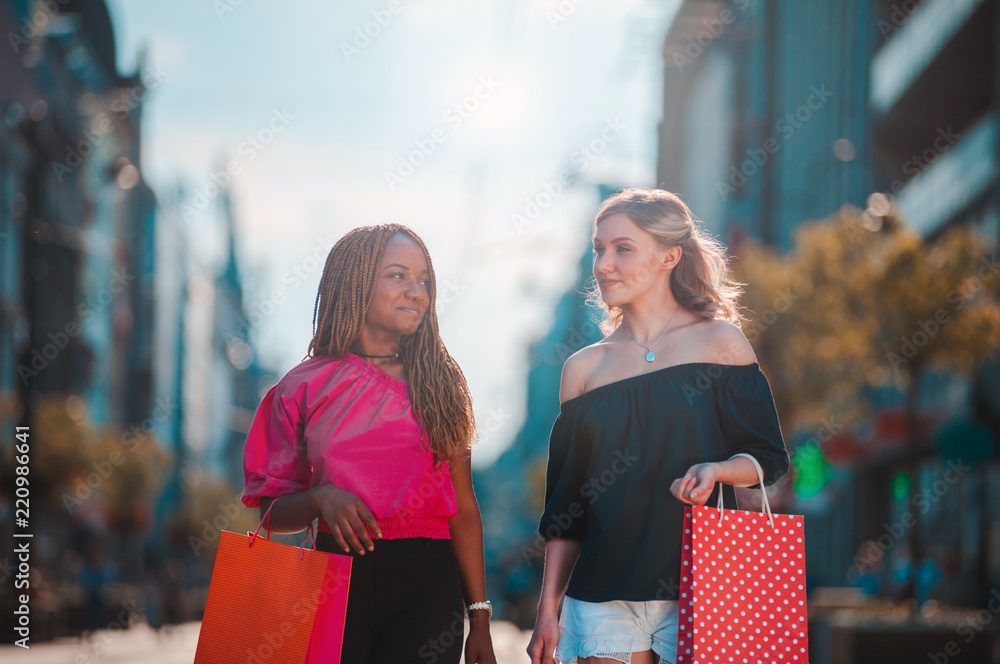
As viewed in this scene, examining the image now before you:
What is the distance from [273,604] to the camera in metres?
3.69

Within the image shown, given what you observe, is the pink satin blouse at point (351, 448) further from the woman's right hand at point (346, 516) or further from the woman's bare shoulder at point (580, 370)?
the woman's bare shoulder at point (580, 370)

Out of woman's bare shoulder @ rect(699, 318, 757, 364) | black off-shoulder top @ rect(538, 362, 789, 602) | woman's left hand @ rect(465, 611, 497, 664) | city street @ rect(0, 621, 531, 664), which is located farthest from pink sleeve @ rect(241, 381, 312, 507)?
city street @ rect(0, 621, 531, 664)

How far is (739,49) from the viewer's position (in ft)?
→ 169

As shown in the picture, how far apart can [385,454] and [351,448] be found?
0.39ft

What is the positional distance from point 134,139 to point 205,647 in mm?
64309

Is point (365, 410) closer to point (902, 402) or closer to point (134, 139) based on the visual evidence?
point (902, 402)

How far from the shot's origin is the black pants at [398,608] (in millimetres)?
3926

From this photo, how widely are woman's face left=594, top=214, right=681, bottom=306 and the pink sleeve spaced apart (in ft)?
3.81

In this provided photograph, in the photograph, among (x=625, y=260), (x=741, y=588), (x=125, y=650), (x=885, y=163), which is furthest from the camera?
(x=885, y=163)

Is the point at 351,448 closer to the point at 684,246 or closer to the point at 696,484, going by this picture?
the point at 696,484

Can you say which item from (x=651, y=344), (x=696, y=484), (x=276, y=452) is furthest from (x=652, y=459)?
(x=276, y=452)

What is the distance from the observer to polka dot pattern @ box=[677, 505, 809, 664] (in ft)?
11.7

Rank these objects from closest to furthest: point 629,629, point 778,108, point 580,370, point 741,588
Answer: point 741,588, point 629,629, point 580,370, point 778,108

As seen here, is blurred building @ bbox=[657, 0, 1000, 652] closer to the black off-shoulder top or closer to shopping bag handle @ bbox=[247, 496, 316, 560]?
the black off-shoulder top
